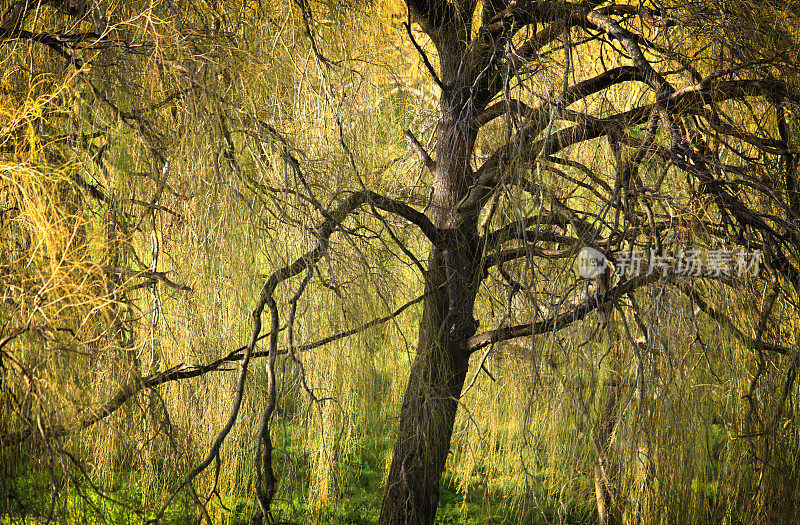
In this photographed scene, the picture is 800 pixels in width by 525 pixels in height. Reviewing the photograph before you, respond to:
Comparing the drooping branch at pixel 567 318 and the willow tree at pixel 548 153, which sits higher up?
the willow tree at pixel 548 153

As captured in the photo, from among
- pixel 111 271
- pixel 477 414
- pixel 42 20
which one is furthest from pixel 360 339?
pixel 477 414

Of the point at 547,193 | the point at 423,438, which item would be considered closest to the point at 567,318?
the point at 547,193

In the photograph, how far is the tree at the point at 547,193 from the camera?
5.68 ft

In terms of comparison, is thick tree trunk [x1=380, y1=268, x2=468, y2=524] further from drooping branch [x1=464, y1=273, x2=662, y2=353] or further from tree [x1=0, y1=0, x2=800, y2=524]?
drooping branch [x1=464, y1=273, x2=662, y2=353]

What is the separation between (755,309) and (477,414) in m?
2.29

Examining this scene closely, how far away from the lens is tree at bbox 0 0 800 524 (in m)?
1.73

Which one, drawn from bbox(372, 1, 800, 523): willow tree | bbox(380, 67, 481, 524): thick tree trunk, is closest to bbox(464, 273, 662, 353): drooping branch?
bbox(372, 1, 800, 523): willow tree

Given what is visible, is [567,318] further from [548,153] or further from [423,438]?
[423,438]

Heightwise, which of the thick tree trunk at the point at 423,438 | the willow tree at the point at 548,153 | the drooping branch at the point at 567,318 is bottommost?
the thick tree trunk at the point at 423,438

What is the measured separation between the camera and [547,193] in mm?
1941

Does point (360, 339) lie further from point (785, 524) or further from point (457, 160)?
point (785, 524)

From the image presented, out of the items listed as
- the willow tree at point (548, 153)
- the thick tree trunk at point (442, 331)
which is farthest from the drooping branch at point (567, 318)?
the thick tree trunk at point (442, 331)

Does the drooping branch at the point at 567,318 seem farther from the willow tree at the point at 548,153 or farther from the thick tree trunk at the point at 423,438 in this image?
the thick tree trunk at the point at 423,438

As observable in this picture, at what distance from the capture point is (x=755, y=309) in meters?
1.81
